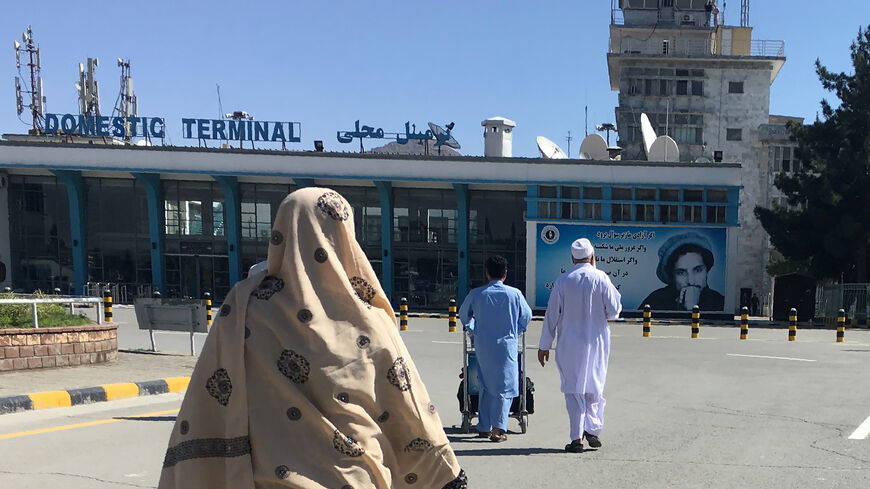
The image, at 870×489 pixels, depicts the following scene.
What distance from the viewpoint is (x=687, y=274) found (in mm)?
28109

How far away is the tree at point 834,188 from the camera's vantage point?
2902 centimetres

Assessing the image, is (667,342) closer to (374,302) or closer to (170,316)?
(170,316)

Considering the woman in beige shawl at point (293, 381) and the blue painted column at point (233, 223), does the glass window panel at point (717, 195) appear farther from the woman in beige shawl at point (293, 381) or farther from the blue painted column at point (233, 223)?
the woman in beige shawl at point (293, 381)

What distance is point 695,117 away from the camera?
157 feet

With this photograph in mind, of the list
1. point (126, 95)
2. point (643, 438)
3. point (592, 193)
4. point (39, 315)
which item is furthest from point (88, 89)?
point (643, 438)

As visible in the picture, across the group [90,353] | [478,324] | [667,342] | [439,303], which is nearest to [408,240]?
[439,303]

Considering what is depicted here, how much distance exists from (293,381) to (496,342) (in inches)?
175

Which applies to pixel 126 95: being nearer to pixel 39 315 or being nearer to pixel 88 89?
pixel 88 89

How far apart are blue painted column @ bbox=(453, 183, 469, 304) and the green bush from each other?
65.5ft

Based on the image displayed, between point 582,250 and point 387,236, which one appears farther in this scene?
point 387,236

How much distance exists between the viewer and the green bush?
9.90 meters

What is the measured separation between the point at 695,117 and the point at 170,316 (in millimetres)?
42960

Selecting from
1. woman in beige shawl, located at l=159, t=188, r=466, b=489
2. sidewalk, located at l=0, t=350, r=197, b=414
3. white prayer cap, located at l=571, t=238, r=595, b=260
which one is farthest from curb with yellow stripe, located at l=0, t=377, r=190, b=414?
woman in beige shawl, located at l=159, t=188, r=466, b=489

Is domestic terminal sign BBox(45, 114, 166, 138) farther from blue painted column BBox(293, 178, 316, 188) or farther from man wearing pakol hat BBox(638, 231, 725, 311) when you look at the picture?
man wearing pakol hat BBox(638, 231, 725, 311)
